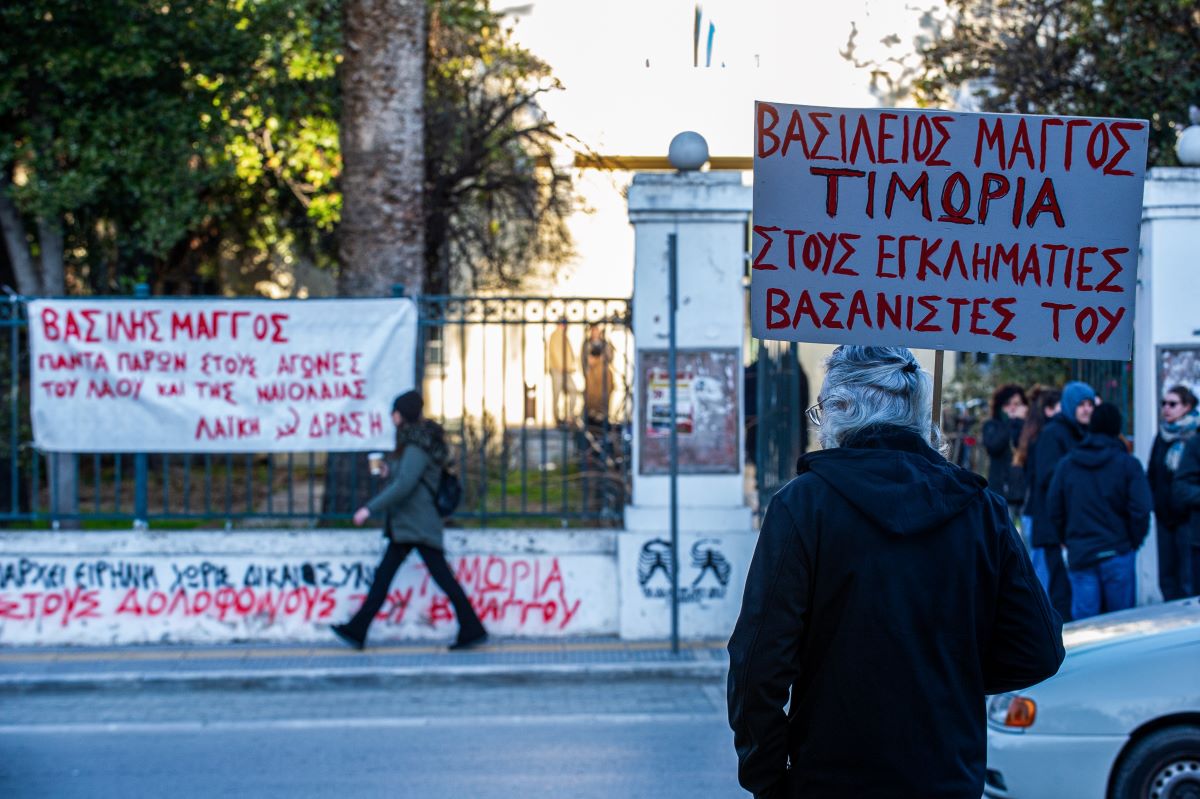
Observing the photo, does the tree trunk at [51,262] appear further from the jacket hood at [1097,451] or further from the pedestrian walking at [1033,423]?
the jacket hood at [1097,451]

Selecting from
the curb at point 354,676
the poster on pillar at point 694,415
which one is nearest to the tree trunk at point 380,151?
the curb at point 354,676

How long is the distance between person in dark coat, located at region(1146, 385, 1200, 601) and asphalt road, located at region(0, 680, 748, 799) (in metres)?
3.10

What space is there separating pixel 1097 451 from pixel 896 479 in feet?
18.7

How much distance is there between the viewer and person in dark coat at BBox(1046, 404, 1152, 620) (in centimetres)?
798

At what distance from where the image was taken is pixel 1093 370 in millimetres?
10836

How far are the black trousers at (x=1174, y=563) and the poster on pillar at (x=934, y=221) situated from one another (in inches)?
226

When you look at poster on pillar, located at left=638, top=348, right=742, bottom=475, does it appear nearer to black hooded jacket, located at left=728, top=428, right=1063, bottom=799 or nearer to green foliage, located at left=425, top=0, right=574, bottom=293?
green foliage, located at left=425, top=0, right=574, bottom=293

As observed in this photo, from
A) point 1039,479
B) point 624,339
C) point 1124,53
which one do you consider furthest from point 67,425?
point 1124,53

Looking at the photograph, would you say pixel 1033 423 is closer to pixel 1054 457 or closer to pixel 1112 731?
pixel 1054 457

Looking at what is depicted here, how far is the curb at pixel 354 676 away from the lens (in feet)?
28.7

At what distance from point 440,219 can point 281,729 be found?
10559 millimetres

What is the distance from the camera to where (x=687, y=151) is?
9625 mm

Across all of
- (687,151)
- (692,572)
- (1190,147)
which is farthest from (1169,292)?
(692,572)

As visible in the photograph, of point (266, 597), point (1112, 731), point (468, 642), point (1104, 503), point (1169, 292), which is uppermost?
point (1169, 292)
